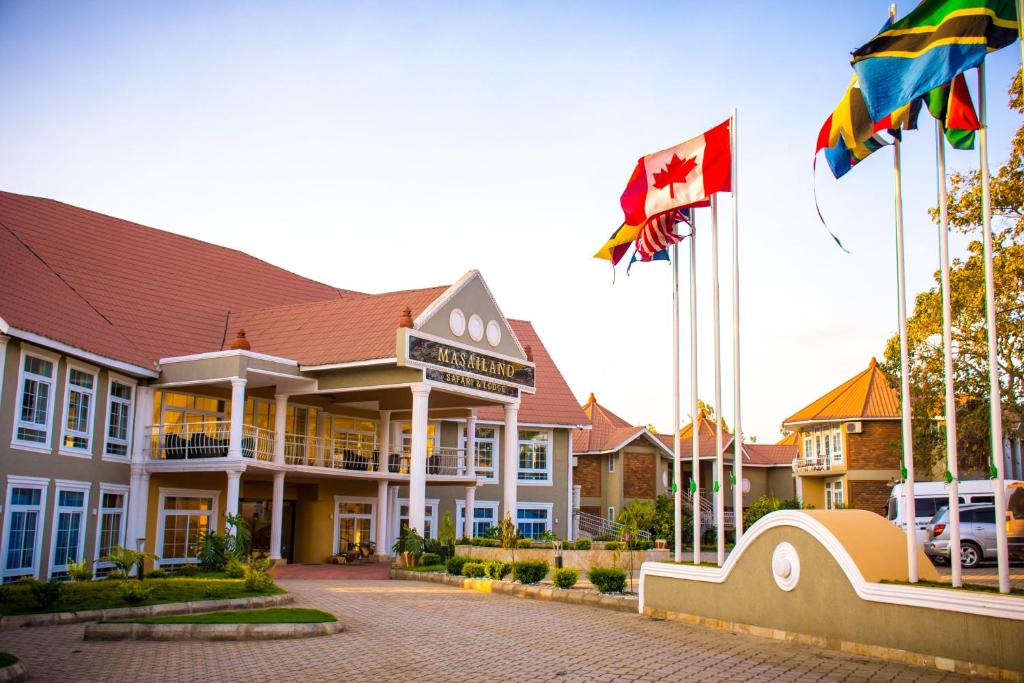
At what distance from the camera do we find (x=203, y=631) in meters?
13.8

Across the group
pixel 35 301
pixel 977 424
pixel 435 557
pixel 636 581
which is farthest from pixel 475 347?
pixel 977 424

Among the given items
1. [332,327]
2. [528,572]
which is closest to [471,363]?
[332,327]

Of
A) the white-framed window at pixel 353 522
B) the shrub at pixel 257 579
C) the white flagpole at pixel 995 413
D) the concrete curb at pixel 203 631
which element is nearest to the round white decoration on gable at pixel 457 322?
the white-framed window at pixel 353 522

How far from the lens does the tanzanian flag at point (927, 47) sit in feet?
35.1

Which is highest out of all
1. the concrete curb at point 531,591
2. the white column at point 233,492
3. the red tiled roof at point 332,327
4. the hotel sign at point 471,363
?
the red tiled roof at point 332,327

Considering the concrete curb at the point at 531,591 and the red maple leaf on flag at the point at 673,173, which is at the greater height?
the red maple leaf on flag at the point at 673,173

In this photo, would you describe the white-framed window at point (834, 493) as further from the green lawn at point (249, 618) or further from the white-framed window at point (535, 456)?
the green lawn at point (249, 618)

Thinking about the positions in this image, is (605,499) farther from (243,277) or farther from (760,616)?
(760,616)

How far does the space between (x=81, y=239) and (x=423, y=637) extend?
2068 centimetres

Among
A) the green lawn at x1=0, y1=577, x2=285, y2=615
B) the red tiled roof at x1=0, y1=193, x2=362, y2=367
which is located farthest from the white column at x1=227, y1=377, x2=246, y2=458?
the green lawn at x1=0, y1=577, x2=285, y2=615

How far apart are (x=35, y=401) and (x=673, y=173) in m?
14.9

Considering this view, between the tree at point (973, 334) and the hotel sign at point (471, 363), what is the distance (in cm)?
1183

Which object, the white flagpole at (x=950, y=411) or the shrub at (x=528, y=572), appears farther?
the shrub at (x=528, y=572)

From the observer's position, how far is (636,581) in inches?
906
